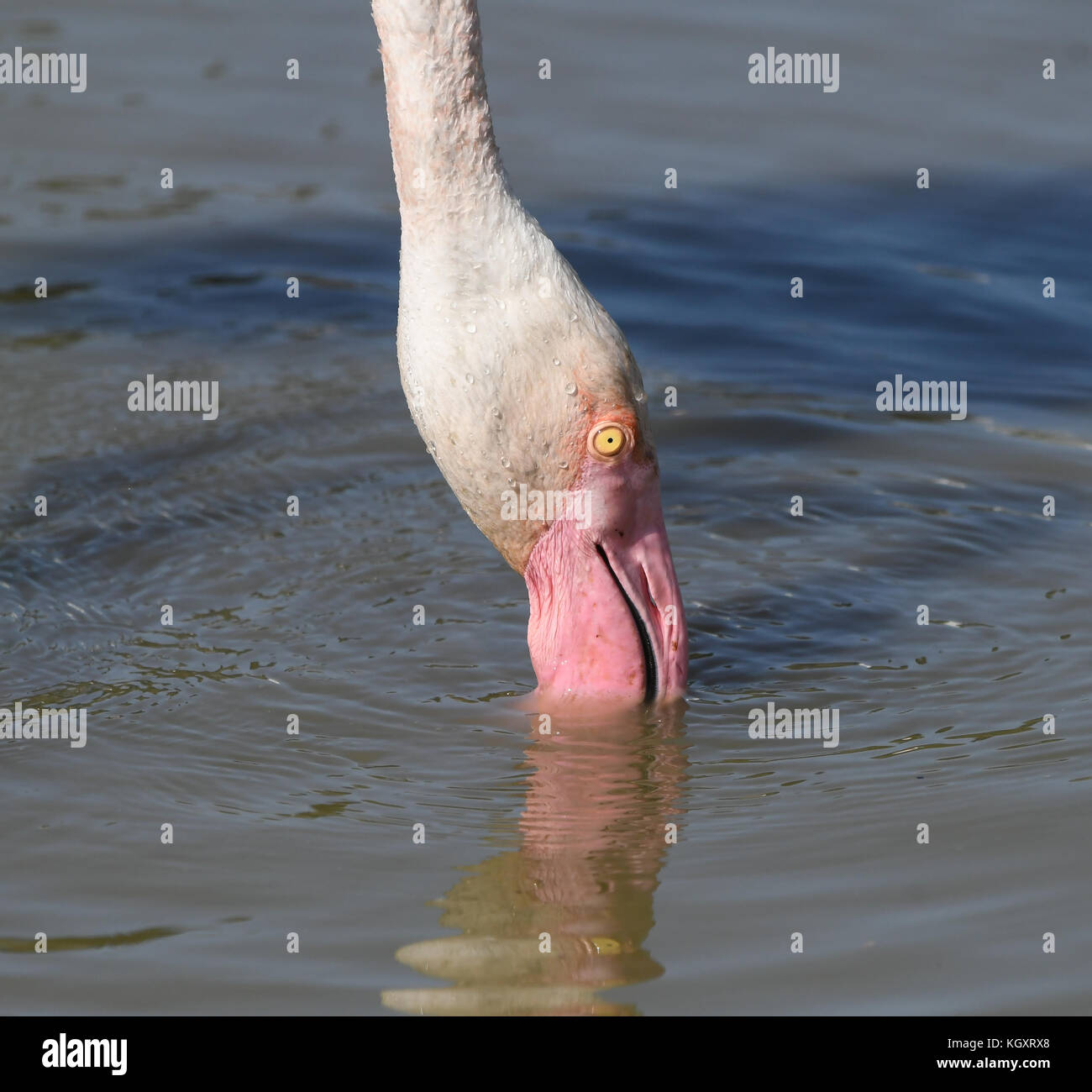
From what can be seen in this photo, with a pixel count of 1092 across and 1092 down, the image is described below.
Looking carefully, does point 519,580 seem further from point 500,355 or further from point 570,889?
point 570,889

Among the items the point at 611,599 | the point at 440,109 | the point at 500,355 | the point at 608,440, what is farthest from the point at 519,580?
the point at 440,109

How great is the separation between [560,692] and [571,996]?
140 centimetres

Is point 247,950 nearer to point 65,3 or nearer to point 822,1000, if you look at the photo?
point 822,1000

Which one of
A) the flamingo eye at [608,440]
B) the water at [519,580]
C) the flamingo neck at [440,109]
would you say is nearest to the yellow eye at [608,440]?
the flamingo eye at [608,440]

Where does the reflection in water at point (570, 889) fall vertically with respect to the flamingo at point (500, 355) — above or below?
below

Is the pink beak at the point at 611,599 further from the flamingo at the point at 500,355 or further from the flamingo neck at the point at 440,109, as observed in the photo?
the flamingo neck at the point at 440,109

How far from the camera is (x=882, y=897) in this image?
4.45m

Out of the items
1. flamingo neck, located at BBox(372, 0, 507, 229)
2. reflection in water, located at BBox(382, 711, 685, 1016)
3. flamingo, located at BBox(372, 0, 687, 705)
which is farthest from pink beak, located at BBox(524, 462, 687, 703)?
flamingo neck, located at BBox(372, 0, 507, 229)

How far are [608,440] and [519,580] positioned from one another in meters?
1.35

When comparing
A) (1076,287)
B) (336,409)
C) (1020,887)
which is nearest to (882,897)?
(1020,887)

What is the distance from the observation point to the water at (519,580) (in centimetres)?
434

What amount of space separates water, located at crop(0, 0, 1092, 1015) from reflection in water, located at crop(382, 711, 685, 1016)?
13 millimetres

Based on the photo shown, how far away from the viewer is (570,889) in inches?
179

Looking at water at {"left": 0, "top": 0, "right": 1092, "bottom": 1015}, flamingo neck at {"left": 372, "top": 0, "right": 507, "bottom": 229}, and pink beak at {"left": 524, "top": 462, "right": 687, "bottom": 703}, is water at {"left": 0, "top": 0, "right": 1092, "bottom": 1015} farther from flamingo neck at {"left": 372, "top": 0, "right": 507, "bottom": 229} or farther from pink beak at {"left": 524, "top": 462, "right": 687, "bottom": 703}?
flamingo neck at {"left": 372, "top": 0, "right": 507, "bottom": 229}
